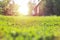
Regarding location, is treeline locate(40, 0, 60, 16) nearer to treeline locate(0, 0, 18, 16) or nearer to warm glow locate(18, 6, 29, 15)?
warm glow locate(18, 6, 29, 15)

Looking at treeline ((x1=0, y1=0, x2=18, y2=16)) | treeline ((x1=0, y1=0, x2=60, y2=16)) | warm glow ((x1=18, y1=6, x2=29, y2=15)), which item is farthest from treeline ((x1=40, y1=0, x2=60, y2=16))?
treeline ((x1=0, y1=0, x2=18, y2=16))

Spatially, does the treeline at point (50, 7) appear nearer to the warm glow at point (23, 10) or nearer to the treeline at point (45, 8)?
the treeline at point (45, 8)

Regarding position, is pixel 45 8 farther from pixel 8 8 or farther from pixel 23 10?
pixel 8 8

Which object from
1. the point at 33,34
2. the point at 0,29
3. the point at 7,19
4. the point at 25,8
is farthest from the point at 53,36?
the point at 25,8

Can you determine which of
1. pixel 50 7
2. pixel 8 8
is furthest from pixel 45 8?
pixel 8 8

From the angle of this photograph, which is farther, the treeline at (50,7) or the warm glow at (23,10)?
the treeline at (50,7)

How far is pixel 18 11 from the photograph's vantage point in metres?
2.41

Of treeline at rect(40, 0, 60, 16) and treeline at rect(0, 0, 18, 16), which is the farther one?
treeline at rect(40, 0, 60, 16)

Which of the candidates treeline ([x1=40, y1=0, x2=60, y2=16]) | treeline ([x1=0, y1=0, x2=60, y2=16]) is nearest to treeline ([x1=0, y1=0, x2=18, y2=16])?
treeline ([x1=0, y1=0, x2=60, y2=16])

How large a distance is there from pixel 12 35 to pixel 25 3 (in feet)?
4.74

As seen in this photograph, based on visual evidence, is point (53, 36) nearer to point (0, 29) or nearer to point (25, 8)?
point (0, 29)

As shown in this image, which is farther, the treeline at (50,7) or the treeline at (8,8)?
the treeline at (50,7)

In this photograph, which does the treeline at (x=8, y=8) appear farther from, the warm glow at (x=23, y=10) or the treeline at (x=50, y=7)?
the treeline at (x=50, y=7)

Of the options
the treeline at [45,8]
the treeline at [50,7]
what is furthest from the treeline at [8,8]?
the treeline at [50,7]
